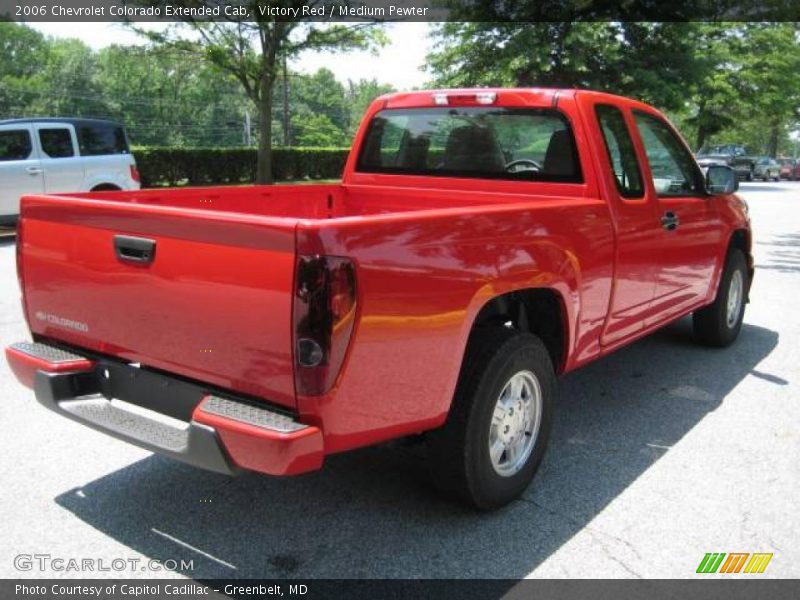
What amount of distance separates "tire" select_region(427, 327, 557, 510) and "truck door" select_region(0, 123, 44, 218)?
418 inches

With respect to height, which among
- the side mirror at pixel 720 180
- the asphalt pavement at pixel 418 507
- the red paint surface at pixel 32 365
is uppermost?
the side mirror at pixel 720 180

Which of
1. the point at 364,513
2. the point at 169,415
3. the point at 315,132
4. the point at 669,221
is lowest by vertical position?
the point at 364,513

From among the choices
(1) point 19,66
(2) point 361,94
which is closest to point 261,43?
(1) point 19,66

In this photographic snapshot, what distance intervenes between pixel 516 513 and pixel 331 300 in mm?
1549

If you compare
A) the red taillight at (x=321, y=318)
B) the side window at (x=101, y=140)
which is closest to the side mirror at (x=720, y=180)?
the red taillight at (x=321, y=318)

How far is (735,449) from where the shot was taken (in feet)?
13.3

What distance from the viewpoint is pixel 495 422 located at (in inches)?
127

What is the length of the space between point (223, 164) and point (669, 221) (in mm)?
21327

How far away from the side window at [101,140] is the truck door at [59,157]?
16 cm

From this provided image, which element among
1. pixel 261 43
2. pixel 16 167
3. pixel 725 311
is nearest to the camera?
pixel 725 311

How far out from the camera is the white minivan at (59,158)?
11.7 metres

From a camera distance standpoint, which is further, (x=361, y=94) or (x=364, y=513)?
(x=361, y=94)

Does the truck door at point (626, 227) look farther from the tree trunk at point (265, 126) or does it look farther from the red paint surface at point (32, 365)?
the tree trunk at point (265, 126)

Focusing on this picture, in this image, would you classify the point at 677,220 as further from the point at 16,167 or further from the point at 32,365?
the point at 16,167
